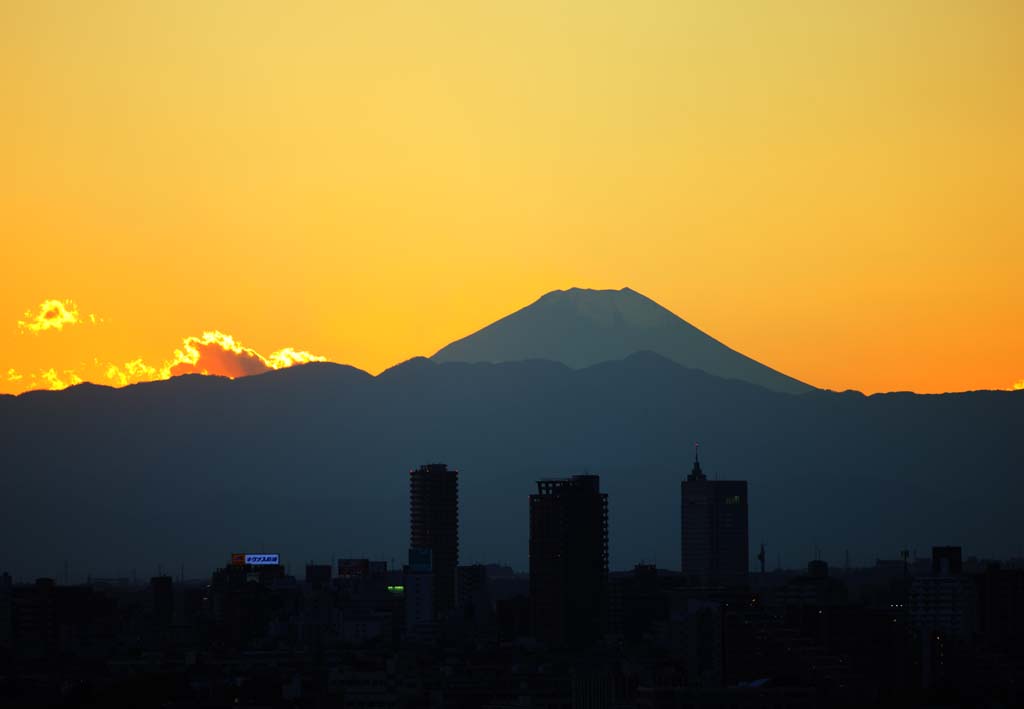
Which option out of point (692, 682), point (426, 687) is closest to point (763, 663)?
point (692, 682)

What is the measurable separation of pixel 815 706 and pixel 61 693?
5253 cm

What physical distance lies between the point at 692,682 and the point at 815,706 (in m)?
34.7

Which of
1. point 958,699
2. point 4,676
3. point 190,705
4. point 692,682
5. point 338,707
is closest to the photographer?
point 190,705

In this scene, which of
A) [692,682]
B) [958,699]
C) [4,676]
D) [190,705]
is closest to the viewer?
[190,705]

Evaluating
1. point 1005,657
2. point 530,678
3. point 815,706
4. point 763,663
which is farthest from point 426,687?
point 1005,657

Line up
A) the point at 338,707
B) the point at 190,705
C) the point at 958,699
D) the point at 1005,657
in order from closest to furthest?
the point at 190,705
the point at 958,699
the point at 338,707
the point at 1005,657

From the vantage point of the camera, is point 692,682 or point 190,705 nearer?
point 190,705

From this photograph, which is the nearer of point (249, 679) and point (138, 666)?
point (249, 679)

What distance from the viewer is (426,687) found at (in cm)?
16962

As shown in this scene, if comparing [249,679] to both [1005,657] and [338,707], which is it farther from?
[1005,657]

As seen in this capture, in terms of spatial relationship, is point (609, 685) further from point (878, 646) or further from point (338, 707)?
point (878, 646)

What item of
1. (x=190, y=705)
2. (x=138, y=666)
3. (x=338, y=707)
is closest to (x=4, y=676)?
(x=138, y=666)

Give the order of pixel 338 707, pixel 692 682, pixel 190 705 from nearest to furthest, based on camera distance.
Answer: pixel 190 705
pixel 338 707
pixel 692 682

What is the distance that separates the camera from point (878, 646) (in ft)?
655
